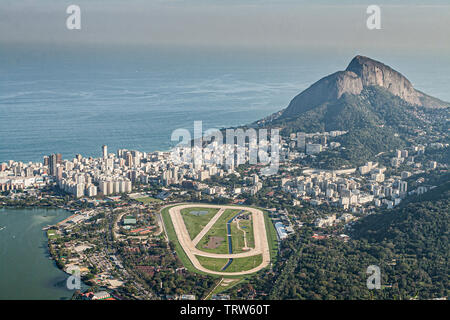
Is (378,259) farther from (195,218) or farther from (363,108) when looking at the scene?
(363,108)

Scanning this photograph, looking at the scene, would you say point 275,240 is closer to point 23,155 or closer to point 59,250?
point 59,250

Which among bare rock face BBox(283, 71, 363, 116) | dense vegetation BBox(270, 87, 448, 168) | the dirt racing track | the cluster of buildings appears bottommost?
the dirt racing track

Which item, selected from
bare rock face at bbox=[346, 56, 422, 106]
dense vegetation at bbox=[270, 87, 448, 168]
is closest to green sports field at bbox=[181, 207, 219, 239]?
dense vegetation at bbox=[270, 87, 448, 168]

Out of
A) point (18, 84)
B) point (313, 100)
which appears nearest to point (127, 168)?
point (313, 100)

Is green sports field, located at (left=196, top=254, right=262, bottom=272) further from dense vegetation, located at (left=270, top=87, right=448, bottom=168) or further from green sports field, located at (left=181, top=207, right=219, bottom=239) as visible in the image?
dense vegetation, located at (left=270, top=87, right=448, bottom=168)

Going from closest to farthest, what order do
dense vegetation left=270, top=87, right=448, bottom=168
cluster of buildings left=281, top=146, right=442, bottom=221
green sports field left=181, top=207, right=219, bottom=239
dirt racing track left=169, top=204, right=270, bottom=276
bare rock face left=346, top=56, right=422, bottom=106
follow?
dirt racing track left=169, top=204, right=270, bottom=276
green sports field left=181, top=207, right=219, bottom=239
cluster of buildings left=281, top=146, right=442, bottom=221
dense vegetation left=270, top=87, right=448, bottom=168
bare rock face left=346, top=56, right=422, bottom=106

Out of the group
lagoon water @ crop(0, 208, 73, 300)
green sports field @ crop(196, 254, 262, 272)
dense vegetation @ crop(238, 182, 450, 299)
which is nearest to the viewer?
dense vegetation @ crop(238, 182, 450, 299)
